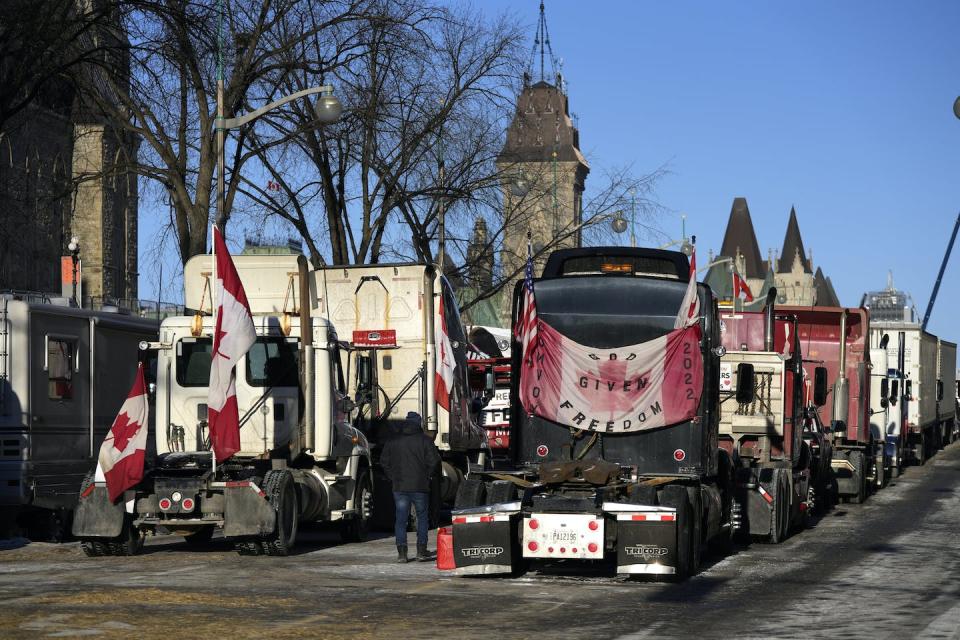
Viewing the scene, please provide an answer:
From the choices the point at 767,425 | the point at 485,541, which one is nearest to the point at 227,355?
the point at 485,541

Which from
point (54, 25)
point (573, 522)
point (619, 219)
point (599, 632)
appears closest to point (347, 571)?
point (573, 522)

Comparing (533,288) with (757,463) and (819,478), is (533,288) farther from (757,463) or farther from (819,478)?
(819,478)

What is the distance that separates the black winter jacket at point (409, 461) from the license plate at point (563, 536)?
9.35 feet

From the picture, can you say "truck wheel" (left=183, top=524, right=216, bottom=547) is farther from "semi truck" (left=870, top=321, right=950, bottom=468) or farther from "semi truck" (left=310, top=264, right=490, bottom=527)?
"semi truck" (left=870, top=321, right=950, bottom=468)

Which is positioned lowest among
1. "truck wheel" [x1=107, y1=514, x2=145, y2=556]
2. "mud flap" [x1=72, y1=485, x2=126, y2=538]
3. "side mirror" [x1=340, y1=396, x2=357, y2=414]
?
"truck wheel" [x1=107, y1=514, x2=145, y2=556]

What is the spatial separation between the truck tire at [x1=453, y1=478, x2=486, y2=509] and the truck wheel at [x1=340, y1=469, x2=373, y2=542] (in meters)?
4.76

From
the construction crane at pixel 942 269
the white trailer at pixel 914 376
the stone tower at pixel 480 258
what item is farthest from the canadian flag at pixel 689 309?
the construction crane at pixel 942 269

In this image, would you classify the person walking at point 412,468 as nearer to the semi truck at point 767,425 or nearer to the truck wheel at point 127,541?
the truck wheel at point 127,541

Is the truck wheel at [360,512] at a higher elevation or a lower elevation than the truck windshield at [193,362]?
lower

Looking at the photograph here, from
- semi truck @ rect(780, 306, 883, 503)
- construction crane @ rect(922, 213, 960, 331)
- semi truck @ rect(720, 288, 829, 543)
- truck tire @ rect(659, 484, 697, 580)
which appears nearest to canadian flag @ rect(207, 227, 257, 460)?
truck tire @ rect(659, 484, 697, 580)

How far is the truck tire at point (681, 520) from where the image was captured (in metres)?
15.2


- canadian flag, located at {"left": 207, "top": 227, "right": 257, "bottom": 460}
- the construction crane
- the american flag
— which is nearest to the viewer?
the american flag

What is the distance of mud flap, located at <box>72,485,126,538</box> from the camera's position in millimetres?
17906

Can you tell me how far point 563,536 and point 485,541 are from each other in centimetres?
81
